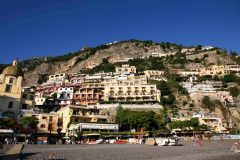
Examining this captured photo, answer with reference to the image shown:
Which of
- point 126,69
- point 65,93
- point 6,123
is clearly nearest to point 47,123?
point 6,123

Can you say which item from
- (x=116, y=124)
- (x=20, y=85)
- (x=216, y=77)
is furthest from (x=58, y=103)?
(x=216, y=77)

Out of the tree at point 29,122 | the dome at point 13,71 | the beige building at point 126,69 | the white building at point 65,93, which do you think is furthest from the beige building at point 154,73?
the tree at point 29,122

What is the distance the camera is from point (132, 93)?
282ft

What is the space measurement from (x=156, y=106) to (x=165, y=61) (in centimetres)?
5097

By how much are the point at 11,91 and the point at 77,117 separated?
1704cm

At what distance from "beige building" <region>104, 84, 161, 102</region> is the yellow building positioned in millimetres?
29586

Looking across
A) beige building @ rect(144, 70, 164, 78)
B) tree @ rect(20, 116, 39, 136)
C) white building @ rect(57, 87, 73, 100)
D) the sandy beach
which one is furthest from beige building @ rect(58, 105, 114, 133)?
beige building @ rect(144, 70, 164, 78)

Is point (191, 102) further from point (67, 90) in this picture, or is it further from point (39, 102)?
point (39, 102)

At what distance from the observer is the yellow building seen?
2306 inches

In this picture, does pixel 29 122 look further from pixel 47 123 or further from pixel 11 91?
pixel 11 91

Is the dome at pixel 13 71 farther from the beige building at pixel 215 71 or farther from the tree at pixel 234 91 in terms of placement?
the beige building at pixel 215 71

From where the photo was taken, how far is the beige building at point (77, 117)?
58.8m

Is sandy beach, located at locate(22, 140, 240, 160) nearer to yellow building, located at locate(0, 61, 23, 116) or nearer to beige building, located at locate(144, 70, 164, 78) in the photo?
yellow building, located at locate(0, 61, 23, 116)

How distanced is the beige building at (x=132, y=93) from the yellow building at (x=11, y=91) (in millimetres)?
29586
